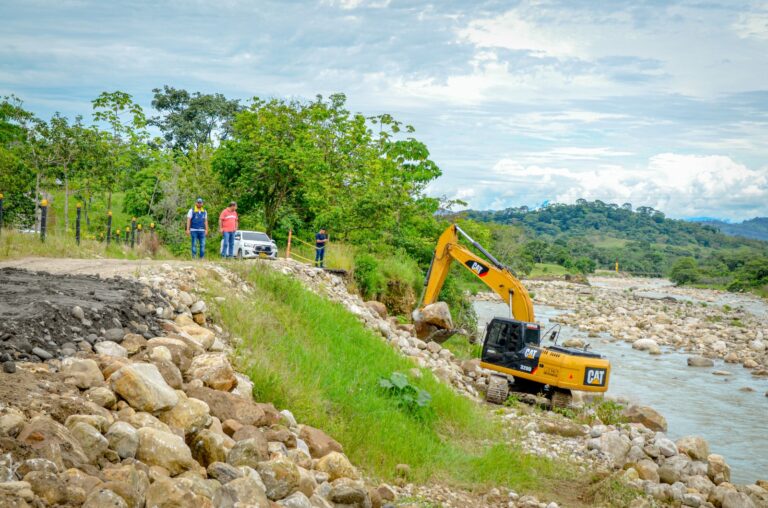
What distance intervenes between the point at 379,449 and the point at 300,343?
9.91ft

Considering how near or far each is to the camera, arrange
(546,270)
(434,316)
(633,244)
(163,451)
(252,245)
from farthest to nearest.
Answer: (633,244) < (546,270) < (252,245) < (434,316) < (163,451)

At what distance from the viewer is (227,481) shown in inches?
228

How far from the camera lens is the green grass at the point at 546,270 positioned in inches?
3256

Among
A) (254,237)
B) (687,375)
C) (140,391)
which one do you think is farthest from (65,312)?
(687,375)

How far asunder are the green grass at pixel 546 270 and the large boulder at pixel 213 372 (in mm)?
72778

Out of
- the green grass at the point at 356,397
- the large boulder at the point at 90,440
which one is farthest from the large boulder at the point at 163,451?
the green grass at the point at 356,397

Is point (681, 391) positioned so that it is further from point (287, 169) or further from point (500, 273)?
point (287, 169)

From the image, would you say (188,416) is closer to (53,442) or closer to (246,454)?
(246,454)

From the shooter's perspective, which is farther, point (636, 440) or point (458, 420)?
point (636, 440)

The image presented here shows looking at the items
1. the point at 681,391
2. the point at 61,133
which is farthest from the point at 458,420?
the point at 61,133

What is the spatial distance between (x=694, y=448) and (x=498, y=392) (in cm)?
413

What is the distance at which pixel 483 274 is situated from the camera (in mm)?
18672

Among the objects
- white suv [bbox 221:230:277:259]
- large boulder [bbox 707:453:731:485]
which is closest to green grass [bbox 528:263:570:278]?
white suv [bbox 221:230:277:259]

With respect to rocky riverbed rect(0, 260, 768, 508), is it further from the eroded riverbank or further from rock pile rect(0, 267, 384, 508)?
the eroded riverbank
